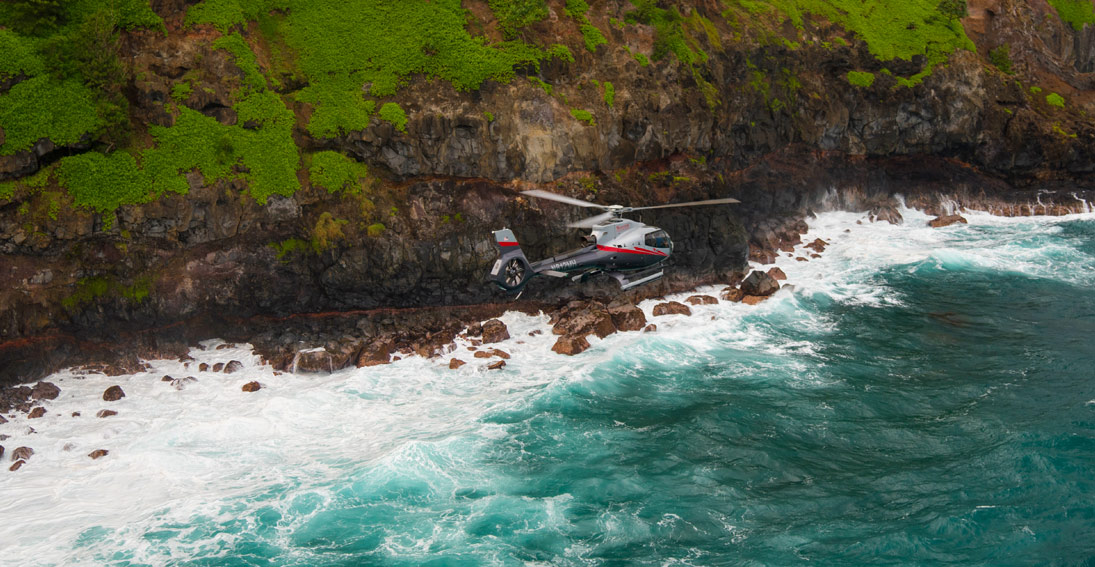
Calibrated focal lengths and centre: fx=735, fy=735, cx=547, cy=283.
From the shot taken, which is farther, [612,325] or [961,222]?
[961,222]

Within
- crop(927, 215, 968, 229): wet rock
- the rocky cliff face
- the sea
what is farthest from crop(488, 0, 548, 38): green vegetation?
crop(927, 215, 968, 229): wet rock

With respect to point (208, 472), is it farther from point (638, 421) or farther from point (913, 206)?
point (913, 206)

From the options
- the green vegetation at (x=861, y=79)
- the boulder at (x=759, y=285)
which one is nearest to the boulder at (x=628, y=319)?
the boulder at (x=759, y=285)

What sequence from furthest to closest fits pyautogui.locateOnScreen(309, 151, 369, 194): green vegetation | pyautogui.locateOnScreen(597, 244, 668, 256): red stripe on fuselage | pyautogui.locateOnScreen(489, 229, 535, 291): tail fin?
pyautogui.locateOnScreen(309, 151, 369, 194): green vegetation → pyautogui.locateOnScreen(597, 244, 668, 256): red stripe on fuselage → pyautogui.locateOnScreen(489, 229, 535, 291): tail fin

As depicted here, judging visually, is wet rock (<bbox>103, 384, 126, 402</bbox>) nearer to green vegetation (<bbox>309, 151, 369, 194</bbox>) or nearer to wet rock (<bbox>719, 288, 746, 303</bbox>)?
green vegetation (<bbox>309, 151, 369, 194</bbox>)

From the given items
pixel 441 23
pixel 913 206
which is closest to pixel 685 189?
pixel 441 23

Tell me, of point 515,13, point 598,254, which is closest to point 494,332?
point 598,254

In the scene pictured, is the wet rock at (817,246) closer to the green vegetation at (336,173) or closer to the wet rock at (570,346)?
the wet rock at (570,346)

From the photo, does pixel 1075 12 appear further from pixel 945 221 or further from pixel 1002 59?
pixel 945 221
